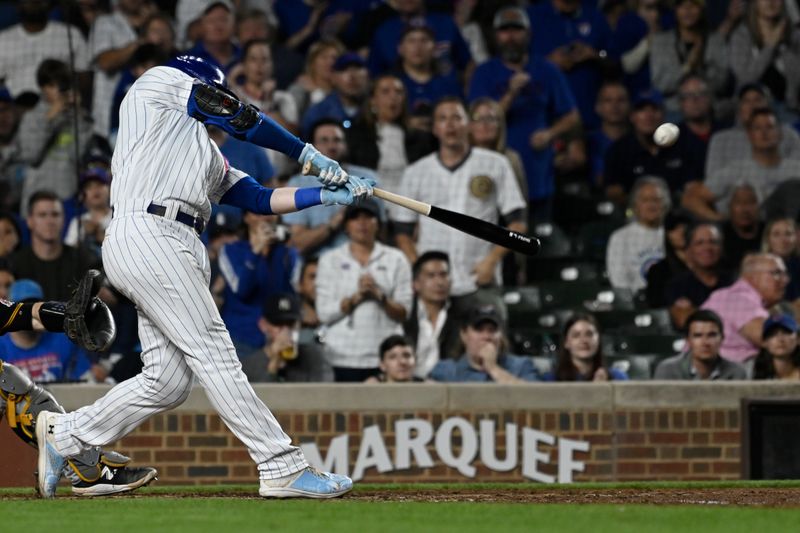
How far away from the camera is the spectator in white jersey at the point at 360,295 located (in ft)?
32.0

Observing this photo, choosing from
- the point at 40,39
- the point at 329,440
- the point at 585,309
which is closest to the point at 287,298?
the point at 329,440

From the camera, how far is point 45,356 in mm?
9367

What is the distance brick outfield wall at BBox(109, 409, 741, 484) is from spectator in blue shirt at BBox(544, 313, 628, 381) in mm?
361

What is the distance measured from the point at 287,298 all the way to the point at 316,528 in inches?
191

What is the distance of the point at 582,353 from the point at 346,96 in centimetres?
281

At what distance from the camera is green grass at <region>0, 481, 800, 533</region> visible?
5.09 m

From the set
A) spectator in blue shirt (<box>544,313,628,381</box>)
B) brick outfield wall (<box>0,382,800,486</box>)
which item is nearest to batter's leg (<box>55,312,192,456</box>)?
brick outfield wall (<box>0,382,800,486</box>)

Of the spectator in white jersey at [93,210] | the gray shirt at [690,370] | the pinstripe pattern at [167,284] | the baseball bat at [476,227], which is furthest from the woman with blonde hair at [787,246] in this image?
the pinstripe pattern at [167,284]

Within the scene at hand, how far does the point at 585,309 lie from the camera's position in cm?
1069

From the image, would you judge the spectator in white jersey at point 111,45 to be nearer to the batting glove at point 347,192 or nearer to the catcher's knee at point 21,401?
the catcher's knee at point 21,401

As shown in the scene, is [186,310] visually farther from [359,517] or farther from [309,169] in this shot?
[359,517]

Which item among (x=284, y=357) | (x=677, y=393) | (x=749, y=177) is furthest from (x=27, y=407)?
(x=749, y=177)

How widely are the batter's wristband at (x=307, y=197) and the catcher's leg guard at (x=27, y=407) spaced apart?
127cm

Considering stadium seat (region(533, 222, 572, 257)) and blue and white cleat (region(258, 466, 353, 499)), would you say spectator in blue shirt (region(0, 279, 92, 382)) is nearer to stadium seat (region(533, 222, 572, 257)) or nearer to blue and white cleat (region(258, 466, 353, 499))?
stadium seat (region(533, 222, 572, 257))
